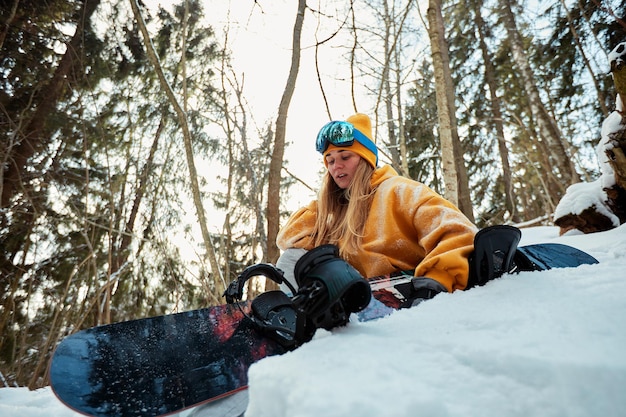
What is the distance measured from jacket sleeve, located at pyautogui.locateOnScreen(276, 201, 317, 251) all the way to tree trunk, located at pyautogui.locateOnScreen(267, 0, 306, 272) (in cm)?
147

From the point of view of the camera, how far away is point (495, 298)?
3.13ft

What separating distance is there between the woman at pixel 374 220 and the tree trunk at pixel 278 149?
1.47 m

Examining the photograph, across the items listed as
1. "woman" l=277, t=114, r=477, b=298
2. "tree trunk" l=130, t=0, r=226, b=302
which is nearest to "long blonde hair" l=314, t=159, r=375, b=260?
"woman" l=277, t=114, r=477, b=298

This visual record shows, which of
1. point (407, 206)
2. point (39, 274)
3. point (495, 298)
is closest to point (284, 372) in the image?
point (495, 298)

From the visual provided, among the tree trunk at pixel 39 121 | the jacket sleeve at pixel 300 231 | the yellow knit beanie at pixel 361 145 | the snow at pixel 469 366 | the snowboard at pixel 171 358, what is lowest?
the snowboard at pixel 171 358

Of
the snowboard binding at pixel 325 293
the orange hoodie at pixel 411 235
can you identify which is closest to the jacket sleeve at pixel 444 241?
the orange hoodie at pixel 411 235

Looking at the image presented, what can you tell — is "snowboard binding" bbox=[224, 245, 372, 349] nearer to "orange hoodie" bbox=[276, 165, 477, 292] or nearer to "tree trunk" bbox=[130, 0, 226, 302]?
"orange hoodie" bbox=[276, 165, 477, 292]

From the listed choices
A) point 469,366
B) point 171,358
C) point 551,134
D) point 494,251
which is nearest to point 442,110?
point 551,134

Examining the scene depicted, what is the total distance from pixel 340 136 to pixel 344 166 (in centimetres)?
21

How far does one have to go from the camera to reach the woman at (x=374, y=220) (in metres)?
1.46

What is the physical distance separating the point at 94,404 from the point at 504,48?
11.2 meters

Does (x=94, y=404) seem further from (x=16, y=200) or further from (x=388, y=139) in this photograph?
(x=388, y=139)

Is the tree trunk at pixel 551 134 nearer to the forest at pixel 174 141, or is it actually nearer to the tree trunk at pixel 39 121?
the forest at pixel 174 141

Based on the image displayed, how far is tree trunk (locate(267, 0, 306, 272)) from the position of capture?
13.4ft
